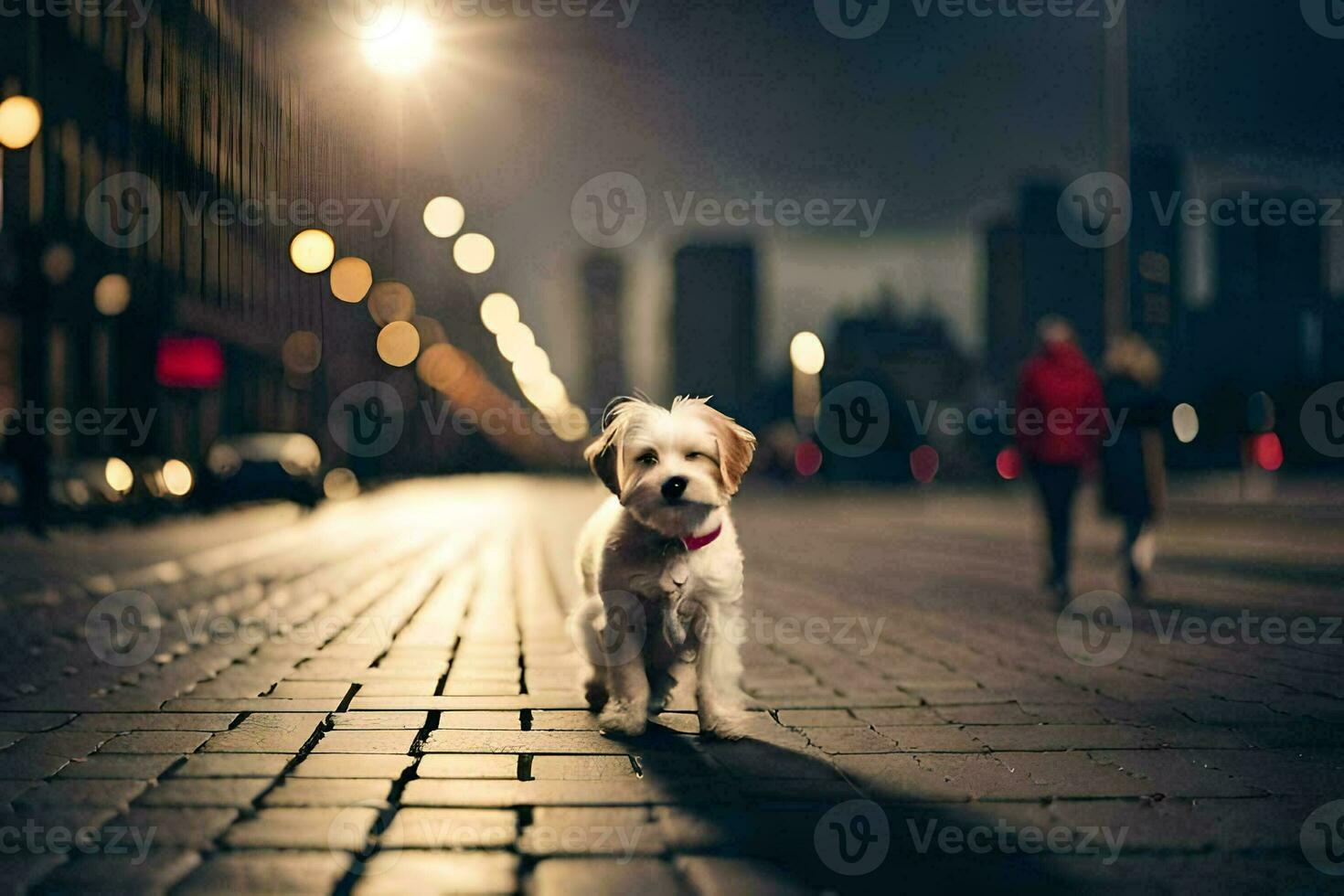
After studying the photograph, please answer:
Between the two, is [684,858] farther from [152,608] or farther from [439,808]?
[152,608]

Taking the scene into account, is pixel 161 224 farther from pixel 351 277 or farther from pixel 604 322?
pixel 604 322

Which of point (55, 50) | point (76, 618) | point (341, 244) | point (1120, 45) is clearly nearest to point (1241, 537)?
point (1120, 45)

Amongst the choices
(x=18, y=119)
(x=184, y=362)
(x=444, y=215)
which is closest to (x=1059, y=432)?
(x=444, y=215)

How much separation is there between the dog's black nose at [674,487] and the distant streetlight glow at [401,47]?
3.88 metres

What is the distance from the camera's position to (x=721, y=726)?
4902 millimetres

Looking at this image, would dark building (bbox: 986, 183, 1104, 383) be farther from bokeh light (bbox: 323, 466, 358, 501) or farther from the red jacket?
the red jacket

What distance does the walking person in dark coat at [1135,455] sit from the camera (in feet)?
33.9

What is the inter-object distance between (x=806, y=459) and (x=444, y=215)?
29884 mm

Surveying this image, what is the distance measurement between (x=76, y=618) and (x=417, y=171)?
3.87 m

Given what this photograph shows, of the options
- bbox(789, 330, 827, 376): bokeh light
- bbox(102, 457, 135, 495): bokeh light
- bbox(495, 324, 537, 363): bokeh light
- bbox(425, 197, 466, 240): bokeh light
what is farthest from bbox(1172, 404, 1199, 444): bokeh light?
bbox(102, 457, 135, 495): bokeh light

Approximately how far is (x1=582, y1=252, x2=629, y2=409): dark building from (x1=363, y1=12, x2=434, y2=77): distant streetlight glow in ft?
453

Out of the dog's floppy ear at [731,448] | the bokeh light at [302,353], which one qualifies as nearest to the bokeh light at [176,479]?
the bokeh light at [302,353]

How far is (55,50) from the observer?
27.2 metres

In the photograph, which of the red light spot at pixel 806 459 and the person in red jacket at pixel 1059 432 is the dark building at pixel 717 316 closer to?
the red light spot at pixel 806 459
